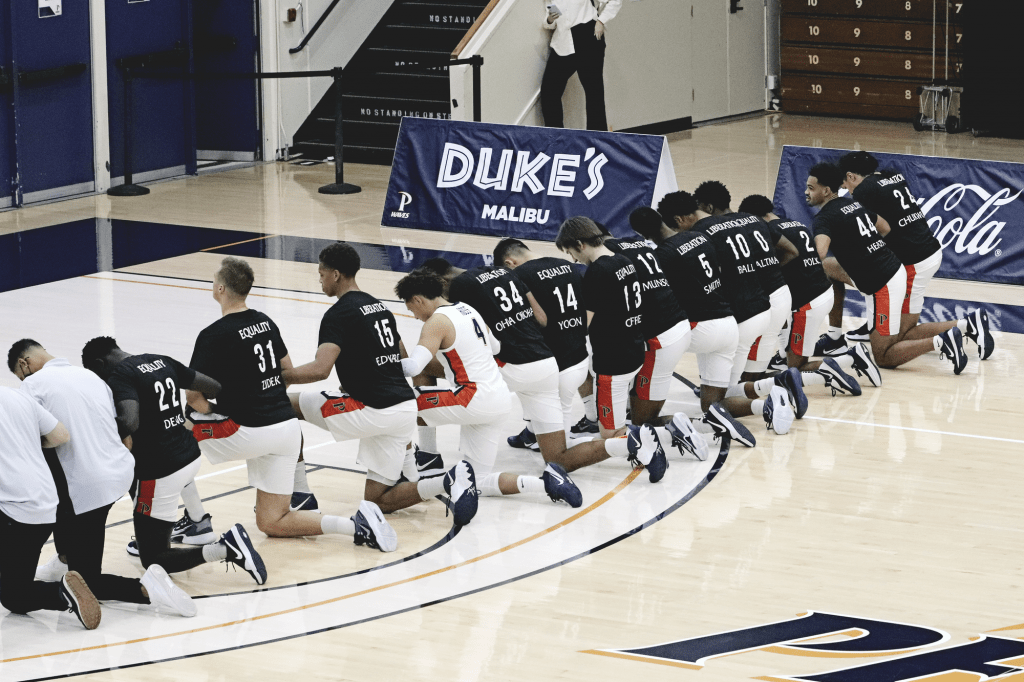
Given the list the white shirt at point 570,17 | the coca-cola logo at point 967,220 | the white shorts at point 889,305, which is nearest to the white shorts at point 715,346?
the white shorts at point 889,305

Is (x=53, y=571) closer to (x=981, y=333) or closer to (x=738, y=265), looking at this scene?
(x=738, y=265)

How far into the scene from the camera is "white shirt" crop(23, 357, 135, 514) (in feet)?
25.9

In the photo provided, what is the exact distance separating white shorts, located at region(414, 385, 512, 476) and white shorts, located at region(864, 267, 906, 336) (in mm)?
4217

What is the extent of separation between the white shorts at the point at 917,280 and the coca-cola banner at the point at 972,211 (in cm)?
246

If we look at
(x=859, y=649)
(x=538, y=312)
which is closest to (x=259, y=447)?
(x=538, y=312)

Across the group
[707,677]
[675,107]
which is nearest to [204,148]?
[675,107]

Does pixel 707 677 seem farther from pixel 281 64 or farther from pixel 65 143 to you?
pixel 281 64

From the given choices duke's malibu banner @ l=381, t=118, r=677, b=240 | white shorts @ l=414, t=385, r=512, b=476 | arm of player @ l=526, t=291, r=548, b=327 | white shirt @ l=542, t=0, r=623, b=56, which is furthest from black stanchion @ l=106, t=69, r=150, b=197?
white shorts @ l=414, t=385, r=512, b=476

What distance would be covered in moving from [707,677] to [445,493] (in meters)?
2.67

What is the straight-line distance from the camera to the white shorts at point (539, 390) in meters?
10.0

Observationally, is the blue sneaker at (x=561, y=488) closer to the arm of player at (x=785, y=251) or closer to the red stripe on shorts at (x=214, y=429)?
the red stripe on shorts at (x=214, y=429)

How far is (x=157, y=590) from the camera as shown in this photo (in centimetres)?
802

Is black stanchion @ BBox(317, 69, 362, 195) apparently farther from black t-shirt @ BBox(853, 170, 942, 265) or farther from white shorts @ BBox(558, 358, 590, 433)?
white shorts @ BBox(558, 358, 590, 433)

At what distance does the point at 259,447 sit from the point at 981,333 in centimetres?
676
